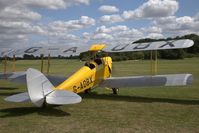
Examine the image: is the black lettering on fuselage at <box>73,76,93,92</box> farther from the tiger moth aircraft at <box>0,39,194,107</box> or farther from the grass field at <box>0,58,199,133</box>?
the grass field at <box>0,58,199,133</box>

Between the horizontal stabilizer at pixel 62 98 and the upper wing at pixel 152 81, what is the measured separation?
12.3ft

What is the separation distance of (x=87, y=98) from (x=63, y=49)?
106 inches

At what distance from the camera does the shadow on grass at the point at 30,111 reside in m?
7.59

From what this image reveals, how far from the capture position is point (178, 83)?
381 inches

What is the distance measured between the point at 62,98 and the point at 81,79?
2.45 meters

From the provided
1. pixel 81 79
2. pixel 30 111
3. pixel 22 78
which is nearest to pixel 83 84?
pixel 81 79

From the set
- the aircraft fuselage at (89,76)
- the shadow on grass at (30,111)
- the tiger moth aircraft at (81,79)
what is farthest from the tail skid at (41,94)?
the aircraft fuselage at (89,76)

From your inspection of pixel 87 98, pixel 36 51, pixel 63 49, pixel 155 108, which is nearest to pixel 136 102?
pixel 155 108

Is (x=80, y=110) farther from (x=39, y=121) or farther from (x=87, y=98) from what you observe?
(x=87, y=98)

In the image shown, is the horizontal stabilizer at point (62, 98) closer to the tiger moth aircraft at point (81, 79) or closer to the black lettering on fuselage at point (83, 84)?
the tiger moth aircraft at point (81, 79)

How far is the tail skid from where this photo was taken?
7.00 metres

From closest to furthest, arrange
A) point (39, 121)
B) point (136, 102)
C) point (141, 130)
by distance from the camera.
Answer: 1. point (141, 130)
2. point (39, 121)
3. point (136, 102)

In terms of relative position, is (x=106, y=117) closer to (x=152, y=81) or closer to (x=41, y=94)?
(x=41, y=94)

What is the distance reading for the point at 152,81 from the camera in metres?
10.3
